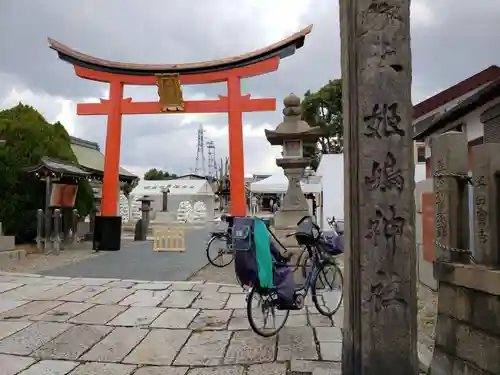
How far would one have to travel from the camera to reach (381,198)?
329 cm

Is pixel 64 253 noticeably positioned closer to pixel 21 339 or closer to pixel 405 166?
pixel 21 339

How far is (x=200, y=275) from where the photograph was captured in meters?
8.91

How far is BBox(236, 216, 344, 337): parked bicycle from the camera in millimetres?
4570

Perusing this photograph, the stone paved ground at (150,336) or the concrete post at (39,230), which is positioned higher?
the concrete post at (39,230)

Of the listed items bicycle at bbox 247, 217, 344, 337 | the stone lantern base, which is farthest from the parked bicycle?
the stone lantern base

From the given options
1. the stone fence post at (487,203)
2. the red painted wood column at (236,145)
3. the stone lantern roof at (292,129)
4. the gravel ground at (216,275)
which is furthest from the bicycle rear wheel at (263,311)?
the red painted wood column at (236,145)

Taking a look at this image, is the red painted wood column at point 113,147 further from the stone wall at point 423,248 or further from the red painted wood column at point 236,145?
the stone wall at point 423,248

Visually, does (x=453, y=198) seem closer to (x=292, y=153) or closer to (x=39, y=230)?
(x=292, y=153)

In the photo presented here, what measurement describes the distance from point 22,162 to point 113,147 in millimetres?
2803

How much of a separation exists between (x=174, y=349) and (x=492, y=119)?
26.2 ft

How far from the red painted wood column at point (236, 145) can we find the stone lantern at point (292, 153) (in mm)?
4782

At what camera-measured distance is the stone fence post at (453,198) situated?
137 inches

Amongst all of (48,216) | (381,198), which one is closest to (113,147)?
(48,216)

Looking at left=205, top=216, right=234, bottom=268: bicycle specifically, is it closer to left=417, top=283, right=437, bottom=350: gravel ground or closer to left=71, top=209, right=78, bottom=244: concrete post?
left=417, top=283, right=437, bottom=350: gravel ground
